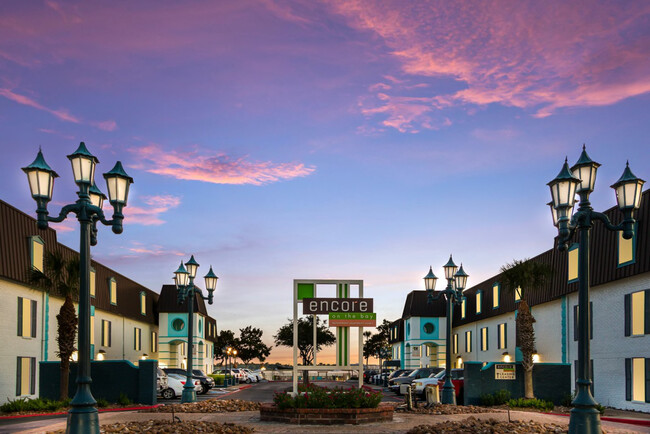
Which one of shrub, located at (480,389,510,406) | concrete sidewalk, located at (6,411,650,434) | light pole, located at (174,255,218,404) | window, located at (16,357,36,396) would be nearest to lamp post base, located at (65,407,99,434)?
concrete sidewalk, located at (6,411,650,434)

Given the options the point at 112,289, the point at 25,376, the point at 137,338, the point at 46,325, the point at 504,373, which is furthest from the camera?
the point at 137,338

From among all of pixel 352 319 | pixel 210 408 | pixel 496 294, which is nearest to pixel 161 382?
pixel 210 408

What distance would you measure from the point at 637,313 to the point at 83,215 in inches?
821

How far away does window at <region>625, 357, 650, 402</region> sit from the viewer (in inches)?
922

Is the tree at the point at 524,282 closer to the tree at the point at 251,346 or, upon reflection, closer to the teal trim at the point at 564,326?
the teal trim at the point at 564,326

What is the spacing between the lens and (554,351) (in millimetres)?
32750

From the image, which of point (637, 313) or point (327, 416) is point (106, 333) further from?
point (637, 313)

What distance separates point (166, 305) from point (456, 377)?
33226 mm

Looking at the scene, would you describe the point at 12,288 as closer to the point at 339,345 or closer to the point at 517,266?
the point at 339,345

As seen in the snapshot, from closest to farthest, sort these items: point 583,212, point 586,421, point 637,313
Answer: point 586,421 < point 583,212 < point 637,313

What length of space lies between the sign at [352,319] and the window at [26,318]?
15880 millimetres

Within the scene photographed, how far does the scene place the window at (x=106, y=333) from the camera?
4159 centimetres

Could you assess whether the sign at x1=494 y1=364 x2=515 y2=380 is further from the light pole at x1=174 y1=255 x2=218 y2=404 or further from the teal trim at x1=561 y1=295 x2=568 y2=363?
the light pole at x1=174 y1=255 x2=218 y2=404

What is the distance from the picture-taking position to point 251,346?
10481cm
